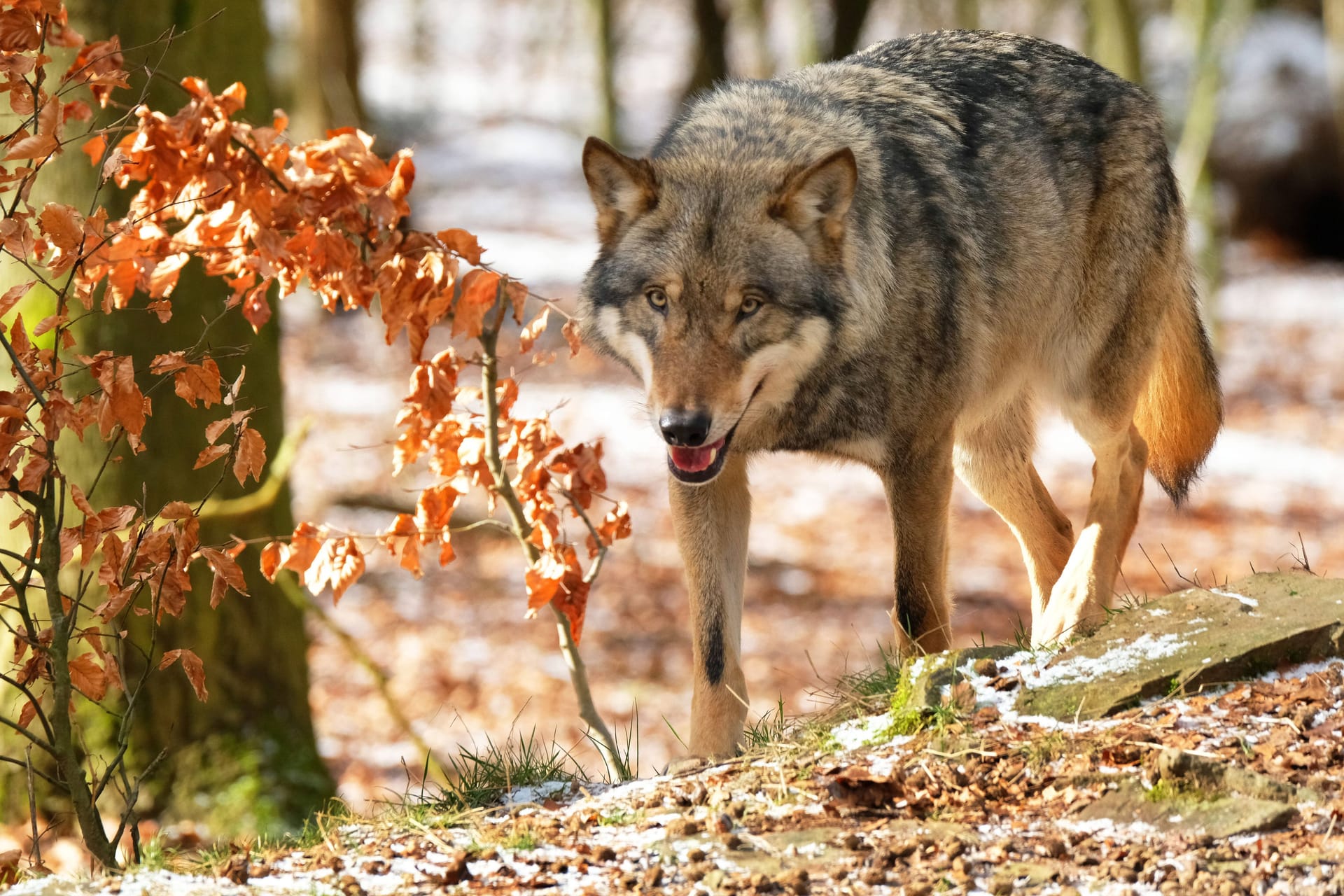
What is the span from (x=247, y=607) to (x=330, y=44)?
12.6 metres

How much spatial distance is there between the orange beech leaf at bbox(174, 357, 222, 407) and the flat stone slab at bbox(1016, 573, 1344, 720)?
2.39 m

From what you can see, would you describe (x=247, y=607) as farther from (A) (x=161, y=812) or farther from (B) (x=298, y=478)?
(B) (x=298, y=478)

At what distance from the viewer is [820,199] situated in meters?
4.43

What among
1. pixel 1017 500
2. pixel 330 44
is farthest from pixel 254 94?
pixel 330 44

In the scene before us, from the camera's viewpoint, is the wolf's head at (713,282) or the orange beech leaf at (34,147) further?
the wolf's head at (713,282)

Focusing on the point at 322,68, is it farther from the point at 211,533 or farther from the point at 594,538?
the point at 594,538

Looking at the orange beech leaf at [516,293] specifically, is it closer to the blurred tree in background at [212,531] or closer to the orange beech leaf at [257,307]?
the orange beech leaf at [257,307]

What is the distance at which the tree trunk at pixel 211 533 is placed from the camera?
5.67m

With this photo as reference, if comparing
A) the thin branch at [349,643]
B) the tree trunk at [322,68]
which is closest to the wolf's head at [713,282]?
the thin branch at [349,643]

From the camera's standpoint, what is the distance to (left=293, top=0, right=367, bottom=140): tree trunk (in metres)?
16.8

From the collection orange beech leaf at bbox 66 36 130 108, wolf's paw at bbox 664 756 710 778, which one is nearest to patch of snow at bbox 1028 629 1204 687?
wolf's paw at bbox 664 756 710 778

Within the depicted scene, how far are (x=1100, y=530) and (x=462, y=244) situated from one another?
9.77 feet

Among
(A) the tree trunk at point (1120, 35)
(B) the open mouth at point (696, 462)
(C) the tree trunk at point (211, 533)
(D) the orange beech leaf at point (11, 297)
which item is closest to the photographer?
(D) the orange beech leaf at point (11, 297)

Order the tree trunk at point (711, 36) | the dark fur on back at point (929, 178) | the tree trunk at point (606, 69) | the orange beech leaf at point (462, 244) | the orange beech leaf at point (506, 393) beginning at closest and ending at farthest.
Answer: the orange beech leaf at point (462, 244) → the orange beech leaf at point (506, 393) → the dark fur on back at point (929, 178) → the tree trunk at point (606, 69) → the tree trunk at point (711, 36)
